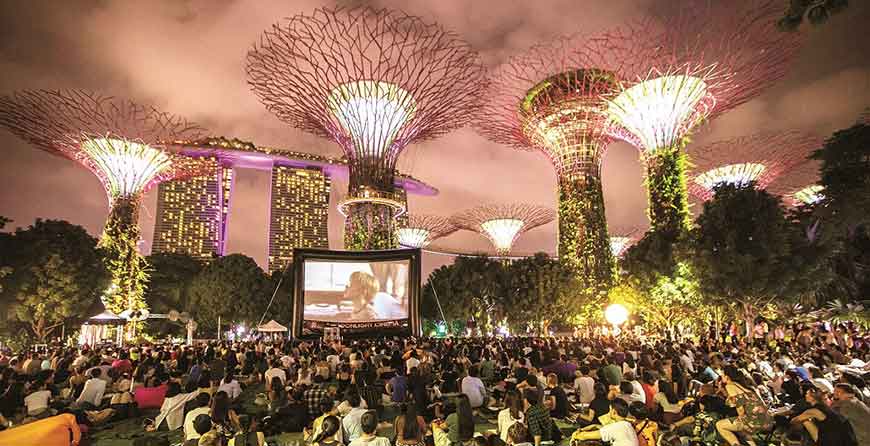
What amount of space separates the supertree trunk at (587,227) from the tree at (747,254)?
623 inches

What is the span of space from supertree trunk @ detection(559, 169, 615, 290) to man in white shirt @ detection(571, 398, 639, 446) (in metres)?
37.2

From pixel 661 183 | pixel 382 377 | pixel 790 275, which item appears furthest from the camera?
pixel 661 183

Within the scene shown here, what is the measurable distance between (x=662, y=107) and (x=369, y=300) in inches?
886

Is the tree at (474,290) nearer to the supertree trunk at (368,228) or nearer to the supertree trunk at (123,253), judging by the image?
the supertree trunk at (368,228)

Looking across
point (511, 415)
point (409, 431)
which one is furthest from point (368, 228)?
point (409, 431)

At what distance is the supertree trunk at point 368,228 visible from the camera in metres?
38.4

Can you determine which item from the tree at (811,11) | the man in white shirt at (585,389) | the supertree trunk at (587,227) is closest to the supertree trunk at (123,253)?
the supertree trunk at (587,227)

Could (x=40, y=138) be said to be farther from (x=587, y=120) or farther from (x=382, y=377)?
(x=587, y=120)

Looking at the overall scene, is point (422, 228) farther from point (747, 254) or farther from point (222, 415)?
point (222, 415)

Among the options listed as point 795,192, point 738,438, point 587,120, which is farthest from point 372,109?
point 795,192

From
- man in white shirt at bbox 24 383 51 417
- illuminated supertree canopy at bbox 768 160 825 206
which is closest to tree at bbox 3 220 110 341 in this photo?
man in white shirt at bbox 24 383 51 417

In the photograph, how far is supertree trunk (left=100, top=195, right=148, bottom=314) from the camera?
3731 cm

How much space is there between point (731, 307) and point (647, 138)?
12737 mm

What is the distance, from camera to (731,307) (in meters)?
27.3
